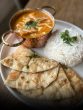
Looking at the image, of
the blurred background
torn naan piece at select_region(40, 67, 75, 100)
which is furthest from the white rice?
the blurred background

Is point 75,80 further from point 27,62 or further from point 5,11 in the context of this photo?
point 5,11

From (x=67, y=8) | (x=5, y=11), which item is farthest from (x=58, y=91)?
(x=5, y=11)

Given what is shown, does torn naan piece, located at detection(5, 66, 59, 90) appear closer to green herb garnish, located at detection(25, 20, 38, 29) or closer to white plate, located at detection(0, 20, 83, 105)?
white plate, located at detection(0, 20, 83, 105)

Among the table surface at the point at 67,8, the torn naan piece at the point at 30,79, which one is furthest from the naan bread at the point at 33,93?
the table surface at the point at 67,8

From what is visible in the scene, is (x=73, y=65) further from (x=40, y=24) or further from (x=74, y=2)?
(x=74, y=2)

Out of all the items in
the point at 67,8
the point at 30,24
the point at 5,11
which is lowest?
the point at 5,11

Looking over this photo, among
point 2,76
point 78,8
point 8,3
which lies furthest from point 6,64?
point 8,3
